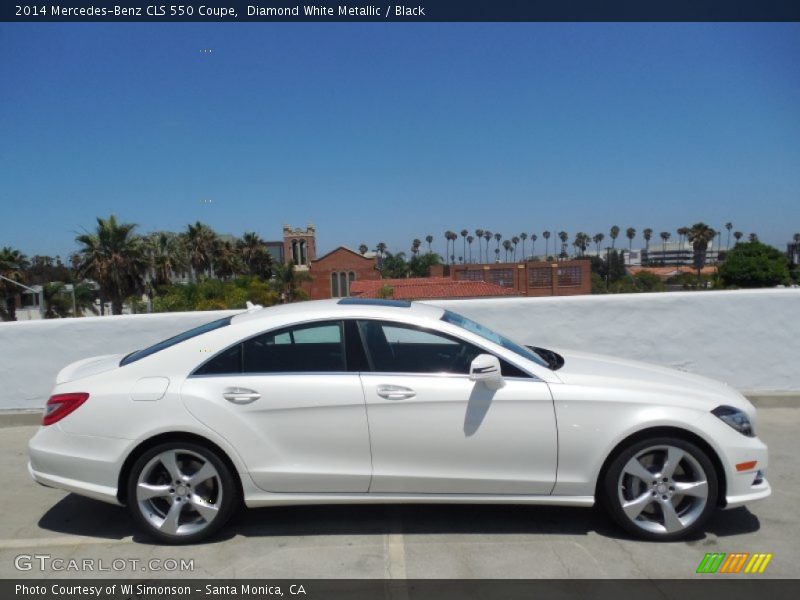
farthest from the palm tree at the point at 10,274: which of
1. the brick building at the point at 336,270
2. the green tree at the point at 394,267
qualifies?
the green tree at the point at 394,267

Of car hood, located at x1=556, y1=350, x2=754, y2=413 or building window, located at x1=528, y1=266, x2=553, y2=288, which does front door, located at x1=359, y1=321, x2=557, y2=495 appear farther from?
building window, located at x1=528, y1=266, x2=553, y2=288

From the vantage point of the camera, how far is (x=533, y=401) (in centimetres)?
350

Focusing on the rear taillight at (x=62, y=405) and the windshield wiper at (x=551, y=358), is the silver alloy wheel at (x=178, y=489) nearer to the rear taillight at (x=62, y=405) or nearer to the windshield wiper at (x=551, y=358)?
the rear taillight at (x=62, y=405)

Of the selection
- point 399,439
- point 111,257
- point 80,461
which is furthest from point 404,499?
point 111,257

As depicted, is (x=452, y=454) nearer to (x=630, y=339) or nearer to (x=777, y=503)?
(x=777, y=503)

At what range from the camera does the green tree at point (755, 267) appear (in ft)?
212

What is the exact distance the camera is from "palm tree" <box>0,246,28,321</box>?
47562 mm

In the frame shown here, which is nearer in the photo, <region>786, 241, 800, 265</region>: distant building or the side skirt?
the side skirt

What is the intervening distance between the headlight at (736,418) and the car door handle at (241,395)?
2.76 meters

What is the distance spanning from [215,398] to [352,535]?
3.98 feet

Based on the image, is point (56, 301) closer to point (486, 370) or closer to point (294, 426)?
point (294, 426)

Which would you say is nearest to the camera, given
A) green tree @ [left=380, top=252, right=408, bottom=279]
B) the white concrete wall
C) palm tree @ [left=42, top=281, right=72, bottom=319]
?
the white concrete wall
